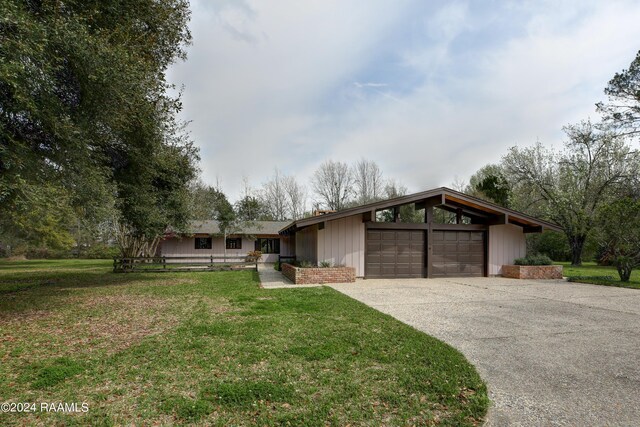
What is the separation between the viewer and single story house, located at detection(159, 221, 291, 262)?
27.3 meters

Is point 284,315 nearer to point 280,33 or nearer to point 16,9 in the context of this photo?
point 16,9

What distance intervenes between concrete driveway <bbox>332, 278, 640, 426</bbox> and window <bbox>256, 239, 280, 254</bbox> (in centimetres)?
1970

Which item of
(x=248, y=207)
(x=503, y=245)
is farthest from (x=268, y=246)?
(x=503, y=245)

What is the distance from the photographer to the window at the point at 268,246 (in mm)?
29634

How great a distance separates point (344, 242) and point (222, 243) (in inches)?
680

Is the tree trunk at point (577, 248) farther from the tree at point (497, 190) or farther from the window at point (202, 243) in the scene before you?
the window at point (202, 243)

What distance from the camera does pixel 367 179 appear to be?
41719mm

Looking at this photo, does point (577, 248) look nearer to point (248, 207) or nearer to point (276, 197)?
point (248, 207)

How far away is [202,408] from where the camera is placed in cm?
321

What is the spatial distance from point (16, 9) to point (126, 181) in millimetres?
6842

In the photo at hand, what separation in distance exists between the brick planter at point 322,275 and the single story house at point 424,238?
646 millimetres

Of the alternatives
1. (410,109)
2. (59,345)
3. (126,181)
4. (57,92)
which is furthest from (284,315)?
(410,109)

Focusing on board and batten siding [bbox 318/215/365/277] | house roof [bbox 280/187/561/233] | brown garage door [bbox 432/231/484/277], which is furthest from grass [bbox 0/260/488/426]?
brown garage door [bbox 432/231/484/277]

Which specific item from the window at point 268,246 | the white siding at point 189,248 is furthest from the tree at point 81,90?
the window at point 268,246
